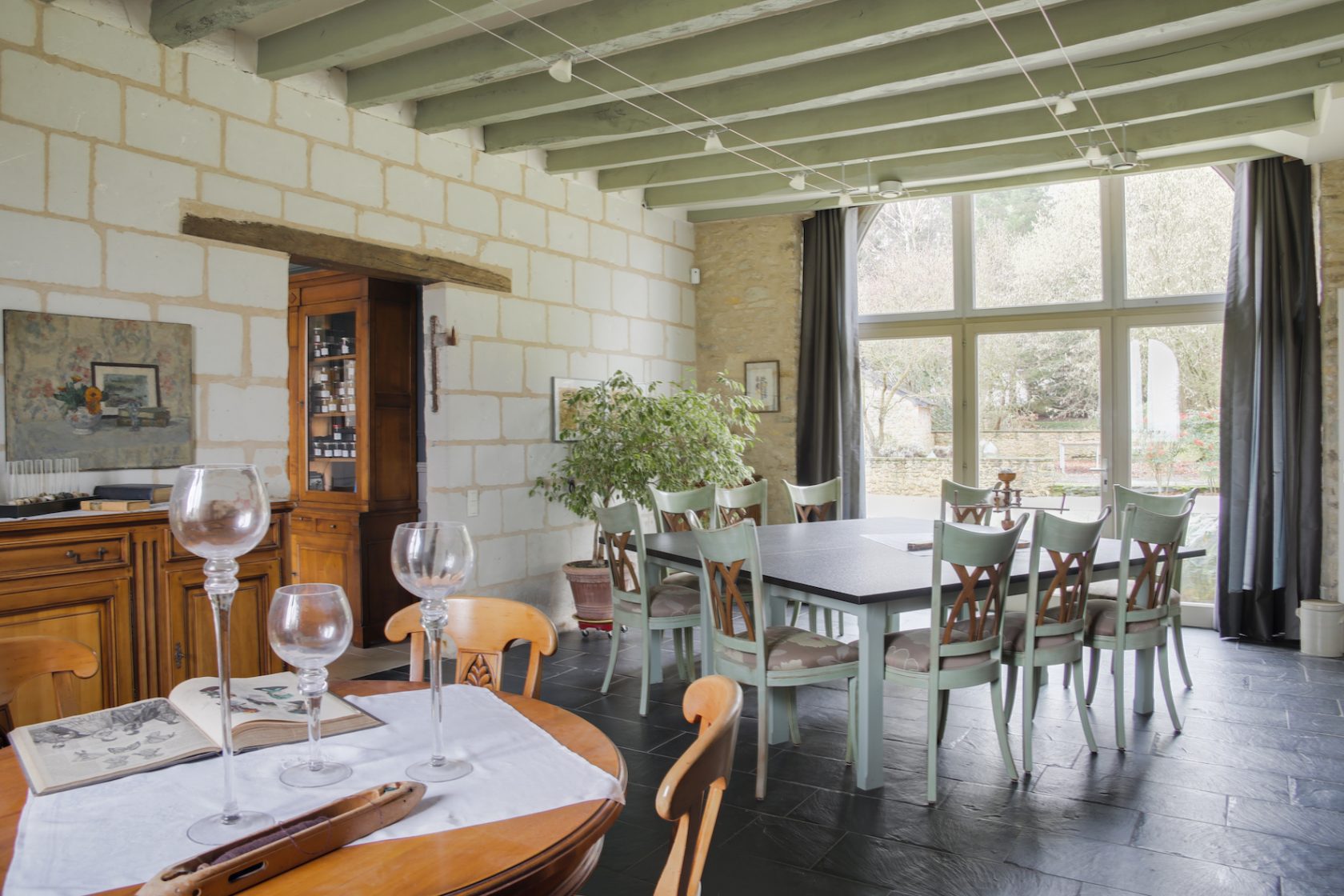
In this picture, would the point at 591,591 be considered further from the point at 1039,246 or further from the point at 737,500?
the point at 1039,246

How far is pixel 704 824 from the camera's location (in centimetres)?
122

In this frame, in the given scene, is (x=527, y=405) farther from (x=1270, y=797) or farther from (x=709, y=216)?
(x=1270, y=797)

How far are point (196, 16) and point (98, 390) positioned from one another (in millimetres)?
1530

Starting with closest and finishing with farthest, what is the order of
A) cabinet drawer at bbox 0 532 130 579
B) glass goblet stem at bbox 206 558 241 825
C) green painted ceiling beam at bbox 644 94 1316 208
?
glass goblet stem at bbox 206 558 241 825
cabinet drawer at bbox 0 532 130 579
green painted ceiling beam at bbox 644 94 1316 208

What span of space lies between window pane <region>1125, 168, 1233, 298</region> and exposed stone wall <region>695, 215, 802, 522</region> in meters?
2.29

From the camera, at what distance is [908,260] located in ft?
22.4

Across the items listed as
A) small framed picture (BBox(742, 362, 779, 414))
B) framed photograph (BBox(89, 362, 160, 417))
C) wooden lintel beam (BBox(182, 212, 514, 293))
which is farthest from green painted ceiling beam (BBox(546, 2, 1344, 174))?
framed photograph (BBox(89, 362, 160, 417))

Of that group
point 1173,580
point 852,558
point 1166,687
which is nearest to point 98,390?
point 852,558

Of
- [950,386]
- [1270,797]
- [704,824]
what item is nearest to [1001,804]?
[1270,797]

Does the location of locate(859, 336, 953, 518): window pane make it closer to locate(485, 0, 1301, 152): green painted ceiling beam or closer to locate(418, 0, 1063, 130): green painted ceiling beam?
locate(485, 0, 1301, 152): green painted ceiling beam

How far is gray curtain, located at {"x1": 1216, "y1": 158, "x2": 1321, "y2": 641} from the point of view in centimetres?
540

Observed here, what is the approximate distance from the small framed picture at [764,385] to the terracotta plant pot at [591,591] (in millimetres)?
2112

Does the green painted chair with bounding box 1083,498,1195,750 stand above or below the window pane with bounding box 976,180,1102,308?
below

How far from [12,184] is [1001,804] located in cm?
423
